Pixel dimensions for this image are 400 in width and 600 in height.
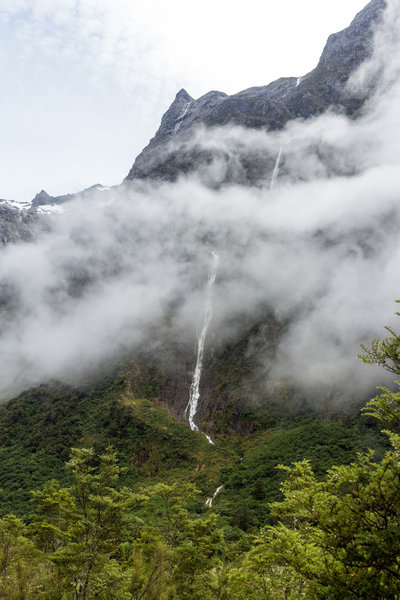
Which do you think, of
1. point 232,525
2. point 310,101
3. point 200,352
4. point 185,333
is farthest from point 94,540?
point 310,101

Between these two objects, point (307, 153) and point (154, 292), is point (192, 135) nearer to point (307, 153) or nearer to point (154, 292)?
point (307, 153)

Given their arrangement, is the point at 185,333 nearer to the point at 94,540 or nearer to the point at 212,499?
the point at 212,499

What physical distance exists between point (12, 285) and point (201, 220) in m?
112

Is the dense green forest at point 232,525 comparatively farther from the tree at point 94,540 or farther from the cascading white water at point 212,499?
the cascading white water at point 212,499

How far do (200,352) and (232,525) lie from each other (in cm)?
6380

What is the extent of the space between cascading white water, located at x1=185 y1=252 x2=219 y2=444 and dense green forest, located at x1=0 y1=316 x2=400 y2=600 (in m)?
23.4

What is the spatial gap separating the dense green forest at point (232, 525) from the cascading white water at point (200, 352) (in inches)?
922

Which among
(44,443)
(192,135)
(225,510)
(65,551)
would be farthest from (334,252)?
(192,135)

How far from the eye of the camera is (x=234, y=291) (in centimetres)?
11538

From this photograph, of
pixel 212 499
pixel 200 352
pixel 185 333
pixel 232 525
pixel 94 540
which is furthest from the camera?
pixel 185 333

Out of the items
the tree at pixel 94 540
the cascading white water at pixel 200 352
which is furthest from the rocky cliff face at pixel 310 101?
the tree at pixel 94 540

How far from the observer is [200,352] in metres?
103

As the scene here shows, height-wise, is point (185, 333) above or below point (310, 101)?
below

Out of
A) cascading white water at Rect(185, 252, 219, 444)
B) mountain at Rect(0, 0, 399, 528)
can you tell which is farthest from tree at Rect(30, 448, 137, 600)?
cascading white water at Rect(185, 252, 219, 444)
